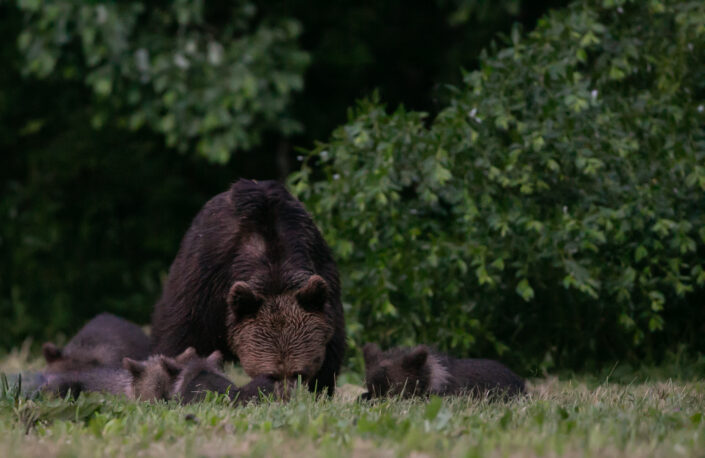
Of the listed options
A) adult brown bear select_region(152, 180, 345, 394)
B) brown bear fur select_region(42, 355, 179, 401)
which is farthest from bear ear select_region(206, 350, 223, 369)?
brown bear fur select_region(42, 355, 179, 401)

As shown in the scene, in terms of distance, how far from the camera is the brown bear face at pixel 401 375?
670 cm

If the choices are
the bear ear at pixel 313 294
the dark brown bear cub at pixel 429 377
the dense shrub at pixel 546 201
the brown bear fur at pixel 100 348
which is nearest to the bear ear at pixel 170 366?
the bear ear at pixel 313 294

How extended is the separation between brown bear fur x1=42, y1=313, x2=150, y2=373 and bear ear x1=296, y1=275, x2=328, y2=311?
277 centimetres

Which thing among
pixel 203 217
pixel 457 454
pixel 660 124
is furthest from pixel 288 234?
pixel 660 124

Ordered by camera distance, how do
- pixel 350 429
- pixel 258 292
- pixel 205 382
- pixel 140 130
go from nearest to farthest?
pixel 350 429 → pixel 205 382 → pixel 258 292 → pixel 140 130

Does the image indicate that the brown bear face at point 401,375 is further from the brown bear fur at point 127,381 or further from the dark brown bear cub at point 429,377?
the brown bear fur at point 127,381

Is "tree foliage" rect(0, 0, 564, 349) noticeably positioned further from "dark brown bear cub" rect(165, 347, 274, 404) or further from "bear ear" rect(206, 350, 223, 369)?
"dark brown bear cub" rect(165, 347, 274, 404)

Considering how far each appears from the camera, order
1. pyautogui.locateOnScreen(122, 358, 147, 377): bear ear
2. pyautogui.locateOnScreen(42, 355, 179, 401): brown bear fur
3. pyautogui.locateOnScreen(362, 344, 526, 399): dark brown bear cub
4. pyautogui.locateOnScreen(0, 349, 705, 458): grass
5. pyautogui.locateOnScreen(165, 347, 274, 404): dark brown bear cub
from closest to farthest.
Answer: pyautogui.locateOnScreen(0, 349, 705, 458): grass, pyautogui.locateOnScreen(165, 347, 274, 404): dark brown bear cub, pyautogui.locateOnScreen(42, 355, 179, 401): brown bear fur, pyautogui.locateOnScreen(362, 344, 526, 399): dark brown bear cub, pyautogui.locateOnScreen(122, 358, 147, 377): bear ear

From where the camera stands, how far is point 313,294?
6.37 m

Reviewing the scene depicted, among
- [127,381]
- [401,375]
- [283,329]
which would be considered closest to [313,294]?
[283,329]

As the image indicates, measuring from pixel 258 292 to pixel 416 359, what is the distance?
1310mm

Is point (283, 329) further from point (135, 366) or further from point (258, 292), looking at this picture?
point (135, 366)

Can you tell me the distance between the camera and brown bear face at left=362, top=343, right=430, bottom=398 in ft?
22.0

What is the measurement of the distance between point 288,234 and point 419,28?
981cm
